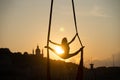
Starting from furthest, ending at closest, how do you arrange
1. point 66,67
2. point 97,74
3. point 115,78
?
point 66,67, point 97,74, point 115,78

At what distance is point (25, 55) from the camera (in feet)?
322

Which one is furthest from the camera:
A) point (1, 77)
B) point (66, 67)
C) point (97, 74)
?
point (66, 67)

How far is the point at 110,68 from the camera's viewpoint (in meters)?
95.6

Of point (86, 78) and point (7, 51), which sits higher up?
point (7, 51)

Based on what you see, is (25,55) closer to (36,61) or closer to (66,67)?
(36,61)

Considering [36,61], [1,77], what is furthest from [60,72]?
[1,77]

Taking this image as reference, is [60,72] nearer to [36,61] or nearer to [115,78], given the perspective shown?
[36,61]

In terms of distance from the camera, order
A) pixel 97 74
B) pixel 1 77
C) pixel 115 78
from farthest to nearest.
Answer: pixel 97 74 < pixel 115 78 < pixel 1 77

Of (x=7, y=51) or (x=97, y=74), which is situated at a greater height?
(x=7, y=51)

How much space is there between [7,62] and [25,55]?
9231mm

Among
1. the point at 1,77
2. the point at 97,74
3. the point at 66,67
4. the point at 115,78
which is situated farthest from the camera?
the point at 66,67

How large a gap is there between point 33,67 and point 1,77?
43.7ft

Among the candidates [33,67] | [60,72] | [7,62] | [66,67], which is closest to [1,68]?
[7,62]

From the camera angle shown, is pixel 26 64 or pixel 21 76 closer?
pixel 21 76
